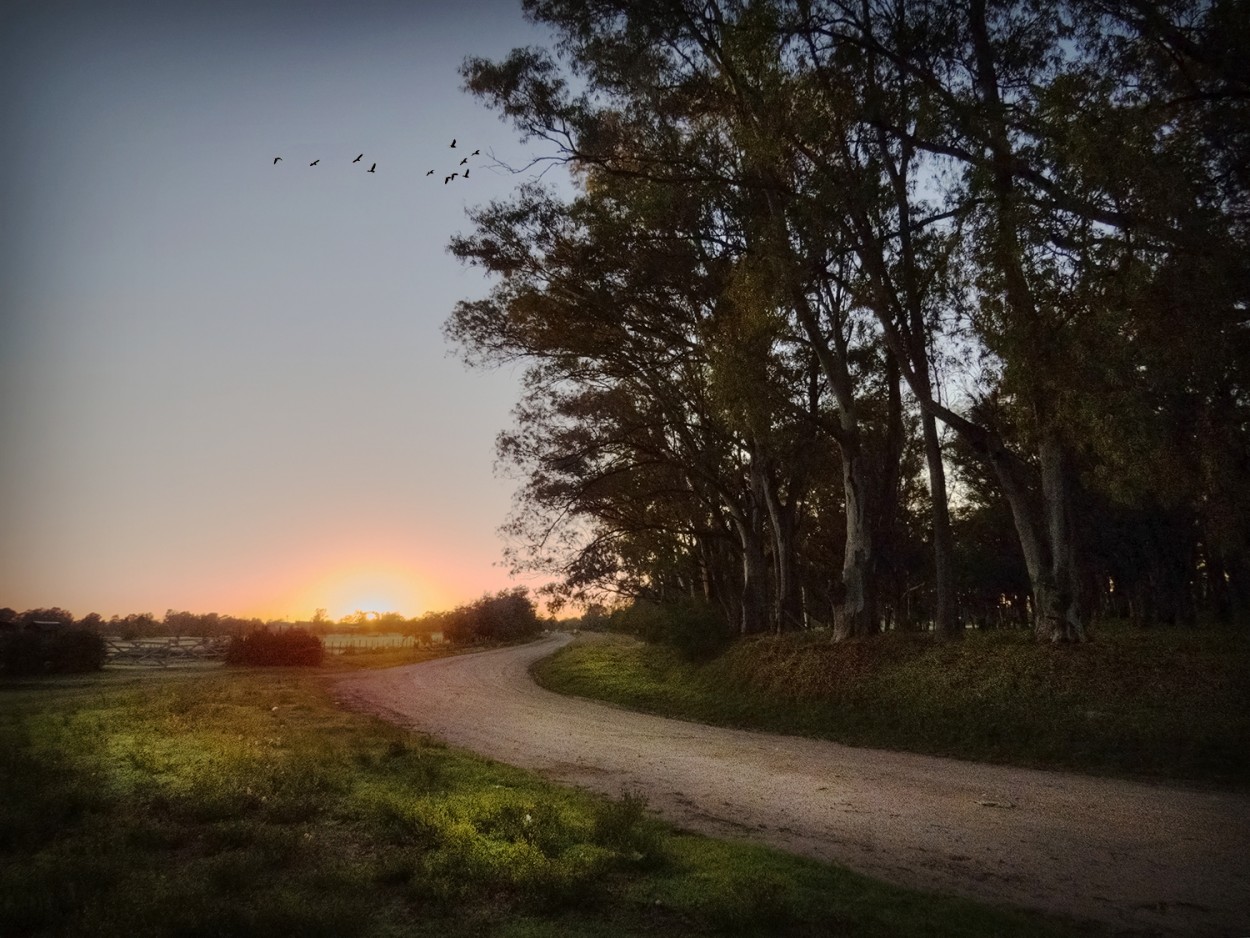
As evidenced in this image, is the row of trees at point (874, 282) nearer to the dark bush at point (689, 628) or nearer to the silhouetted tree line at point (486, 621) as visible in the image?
the dark bush at point (689, 628)

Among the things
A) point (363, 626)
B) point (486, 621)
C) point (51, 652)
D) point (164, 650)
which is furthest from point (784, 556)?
point (363, 626)

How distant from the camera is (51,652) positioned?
2138 centimetres

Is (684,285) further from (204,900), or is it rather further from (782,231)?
(204,900)

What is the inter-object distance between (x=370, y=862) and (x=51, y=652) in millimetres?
20442

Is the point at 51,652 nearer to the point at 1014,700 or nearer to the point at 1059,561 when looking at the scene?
the point at 1014,700

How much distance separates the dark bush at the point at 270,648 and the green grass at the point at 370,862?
24617 mm

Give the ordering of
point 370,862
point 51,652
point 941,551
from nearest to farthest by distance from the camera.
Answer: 1. point 370,862
2. point 941,551
3. point 51,652

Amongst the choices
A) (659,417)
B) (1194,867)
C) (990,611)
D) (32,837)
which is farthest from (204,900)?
(990,611)

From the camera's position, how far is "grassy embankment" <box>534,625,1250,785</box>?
1105 centimetres

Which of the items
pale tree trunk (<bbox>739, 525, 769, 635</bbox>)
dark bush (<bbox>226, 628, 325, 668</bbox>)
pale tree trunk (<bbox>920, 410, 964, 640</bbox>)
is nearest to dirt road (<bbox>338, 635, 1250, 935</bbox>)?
pale tree trunk (<bbox>920, 410, 964, 640</bbox>)

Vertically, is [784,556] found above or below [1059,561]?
above

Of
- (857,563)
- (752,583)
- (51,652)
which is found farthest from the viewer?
(752,583)

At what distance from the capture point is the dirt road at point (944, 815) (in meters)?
6.03

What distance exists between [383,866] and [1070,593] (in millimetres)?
14210
